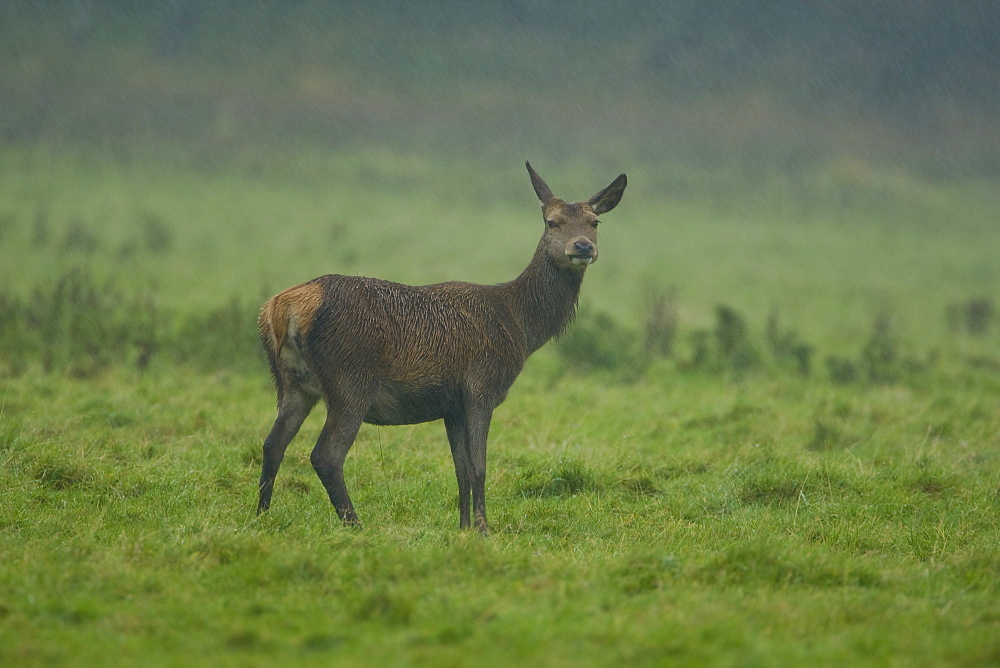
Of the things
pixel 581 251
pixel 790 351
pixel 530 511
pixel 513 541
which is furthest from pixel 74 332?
pixel 790 351

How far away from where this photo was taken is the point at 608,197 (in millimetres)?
9234

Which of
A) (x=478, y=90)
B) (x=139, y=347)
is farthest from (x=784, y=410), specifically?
(x=478, y=90)

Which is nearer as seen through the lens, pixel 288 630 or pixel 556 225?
pixel 288 630

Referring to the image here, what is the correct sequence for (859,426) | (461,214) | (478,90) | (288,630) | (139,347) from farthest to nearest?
(478,90), (461,214), (139,347), (859,426), (288,630)

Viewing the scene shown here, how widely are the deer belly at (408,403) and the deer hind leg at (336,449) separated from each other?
10.0 inches

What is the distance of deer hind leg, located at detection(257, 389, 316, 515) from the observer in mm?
7785

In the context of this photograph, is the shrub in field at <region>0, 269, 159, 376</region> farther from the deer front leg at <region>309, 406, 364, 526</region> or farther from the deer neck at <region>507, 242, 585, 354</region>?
the deer neck at <region>507, 242, 585, 354</region>

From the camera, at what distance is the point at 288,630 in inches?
208

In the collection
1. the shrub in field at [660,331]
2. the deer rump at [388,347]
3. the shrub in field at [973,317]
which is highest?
the shrub in field at [973,317]

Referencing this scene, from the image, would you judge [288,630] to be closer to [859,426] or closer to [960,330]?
[859,426]

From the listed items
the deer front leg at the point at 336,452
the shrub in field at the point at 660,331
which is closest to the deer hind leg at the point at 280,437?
the deer front leg at the point at 336,452

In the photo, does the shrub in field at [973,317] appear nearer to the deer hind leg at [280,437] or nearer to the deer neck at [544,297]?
the deer neck at [544,297]

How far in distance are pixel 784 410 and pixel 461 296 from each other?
5925 millimetres

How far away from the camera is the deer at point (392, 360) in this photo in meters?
7.55
